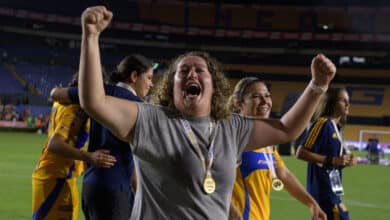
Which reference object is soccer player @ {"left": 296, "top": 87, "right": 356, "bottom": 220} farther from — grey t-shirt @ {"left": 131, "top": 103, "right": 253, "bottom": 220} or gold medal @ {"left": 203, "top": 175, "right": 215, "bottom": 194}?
gold medal @ {"left": 203, "top": 175, "right": 215, "bottom": 194}

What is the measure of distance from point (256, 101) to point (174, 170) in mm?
1681

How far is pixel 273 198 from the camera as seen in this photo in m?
10.6

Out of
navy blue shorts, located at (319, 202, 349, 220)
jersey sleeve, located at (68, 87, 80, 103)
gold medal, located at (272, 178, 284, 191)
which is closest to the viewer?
gold medal, located at (272, 178, 284, 191)

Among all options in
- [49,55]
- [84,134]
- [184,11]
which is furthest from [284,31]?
[84,134]

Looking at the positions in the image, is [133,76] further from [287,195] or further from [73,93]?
[287,195]

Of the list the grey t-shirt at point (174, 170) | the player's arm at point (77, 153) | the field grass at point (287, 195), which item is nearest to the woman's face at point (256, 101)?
the player's arm at point (77, 153)

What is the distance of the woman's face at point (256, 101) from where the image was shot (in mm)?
3961

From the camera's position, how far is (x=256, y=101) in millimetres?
3969

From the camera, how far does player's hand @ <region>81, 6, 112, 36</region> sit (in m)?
2.07

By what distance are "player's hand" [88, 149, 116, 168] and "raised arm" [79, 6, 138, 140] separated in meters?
1.41

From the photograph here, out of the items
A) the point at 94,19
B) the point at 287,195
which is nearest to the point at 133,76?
the point at 94,19

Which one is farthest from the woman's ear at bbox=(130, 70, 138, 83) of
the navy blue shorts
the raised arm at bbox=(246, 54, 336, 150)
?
the navy blue shorts

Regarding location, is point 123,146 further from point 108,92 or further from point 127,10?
point 127,10

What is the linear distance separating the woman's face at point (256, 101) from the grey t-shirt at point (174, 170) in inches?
57.2
